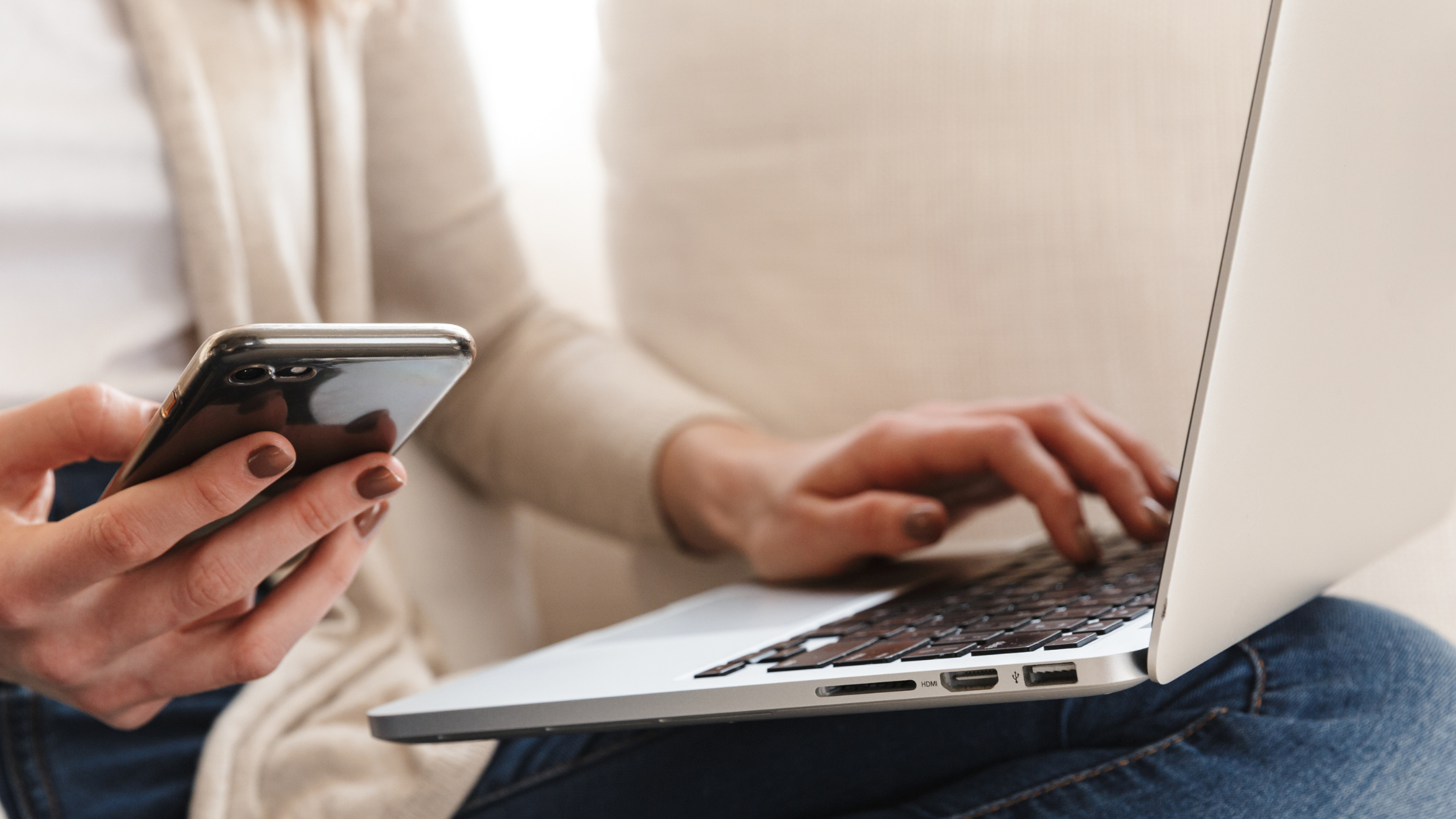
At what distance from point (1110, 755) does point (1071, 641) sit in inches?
5.8

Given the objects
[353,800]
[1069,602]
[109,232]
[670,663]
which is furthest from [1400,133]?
[109,232]

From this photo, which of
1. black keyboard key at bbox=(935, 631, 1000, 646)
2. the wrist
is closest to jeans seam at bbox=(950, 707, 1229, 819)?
black keyboard key at bbox=(935, 631, 1000, 646)

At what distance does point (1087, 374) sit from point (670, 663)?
44 cm

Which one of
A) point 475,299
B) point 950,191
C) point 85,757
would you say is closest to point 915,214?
point 950,191

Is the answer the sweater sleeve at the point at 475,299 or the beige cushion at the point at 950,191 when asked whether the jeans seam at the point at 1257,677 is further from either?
the sweater sleeve at the point at 475,299

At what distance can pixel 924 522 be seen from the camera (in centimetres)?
57

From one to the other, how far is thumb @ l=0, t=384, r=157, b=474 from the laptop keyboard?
245 mm

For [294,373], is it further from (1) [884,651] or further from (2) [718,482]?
(2) [718,482]

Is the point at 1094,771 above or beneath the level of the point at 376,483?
beneath

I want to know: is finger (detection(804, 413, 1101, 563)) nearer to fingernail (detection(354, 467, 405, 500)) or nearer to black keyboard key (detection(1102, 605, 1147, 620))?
black keyboard key (detection(1102, 605, 1147, 620))

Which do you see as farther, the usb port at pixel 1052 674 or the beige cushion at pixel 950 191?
the beige cushion at pixel 950 191

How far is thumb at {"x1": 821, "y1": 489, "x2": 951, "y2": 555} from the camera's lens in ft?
1.88

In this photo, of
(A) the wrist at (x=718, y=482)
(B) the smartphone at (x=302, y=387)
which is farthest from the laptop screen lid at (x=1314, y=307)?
(A) the wrist at (x=718, y=482)

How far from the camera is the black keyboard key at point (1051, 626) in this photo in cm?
37
